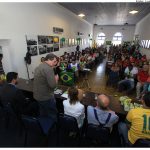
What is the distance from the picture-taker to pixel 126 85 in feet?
16.5

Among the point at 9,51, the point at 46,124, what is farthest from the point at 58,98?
the point at 9,51

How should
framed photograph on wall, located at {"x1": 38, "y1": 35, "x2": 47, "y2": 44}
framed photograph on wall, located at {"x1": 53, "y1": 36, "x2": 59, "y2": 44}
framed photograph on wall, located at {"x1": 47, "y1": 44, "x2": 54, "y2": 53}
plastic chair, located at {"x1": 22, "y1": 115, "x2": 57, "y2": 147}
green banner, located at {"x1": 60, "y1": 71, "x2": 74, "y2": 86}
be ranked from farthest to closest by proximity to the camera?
framed photograph on wall, located at {"x1": 53, "y1": 36, "x2": 59, "y2": 44} → framed photograph on wall, located at {"x1": 47, "y1": 44, "x2": 54, "y2": 53} → framed photograph on wall, located at {"x1": 38, "y1": 35, "x2": 47, "y2": 44} → green banner, located at {"x1": 60, "y1": 71, "x2": 74, "y2": 86} → plastic chair, located at {"x1": 22, "y1": 115, "x2": 57, "y2": 147}

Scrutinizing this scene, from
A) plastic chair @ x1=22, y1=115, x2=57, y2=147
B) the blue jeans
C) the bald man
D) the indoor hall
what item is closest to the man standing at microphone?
the indoor hall

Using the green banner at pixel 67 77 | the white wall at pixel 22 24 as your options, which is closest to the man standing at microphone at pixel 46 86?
the green banner at pixel 67 77

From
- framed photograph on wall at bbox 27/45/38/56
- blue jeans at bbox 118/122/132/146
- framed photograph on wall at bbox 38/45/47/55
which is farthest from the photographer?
framed photograph on wall at bbox 38/45/47/55

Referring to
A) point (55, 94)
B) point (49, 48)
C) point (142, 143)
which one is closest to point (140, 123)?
point (142, 143)

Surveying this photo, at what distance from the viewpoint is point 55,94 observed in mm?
3115

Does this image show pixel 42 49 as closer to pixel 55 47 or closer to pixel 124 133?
pixel 55 47

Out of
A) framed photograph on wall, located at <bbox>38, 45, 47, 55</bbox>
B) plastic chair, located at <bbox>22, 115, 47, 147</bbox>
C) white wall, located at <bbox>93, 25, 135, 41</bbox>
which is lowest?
plastic chair, located at <bbox>22, 115, 47, 147</bbox>

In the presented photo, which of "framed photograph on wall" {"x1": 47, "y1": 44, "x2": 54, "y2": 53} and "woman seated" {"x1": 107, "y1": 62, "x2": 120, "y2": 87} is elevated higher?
"framed photograph on wall" {"x1": 47, "y1": 44, "x2": 54, "y2": 53}

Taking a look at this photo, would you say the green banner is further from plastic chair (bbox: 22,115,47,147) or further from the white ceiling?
the white ceiling

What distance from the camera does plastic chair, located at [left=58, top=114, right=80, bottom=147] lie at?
2291mm

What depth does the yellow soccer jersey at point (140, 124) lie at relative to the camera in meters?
1.84

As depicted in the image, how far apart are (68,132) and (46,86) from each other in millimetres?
1207
